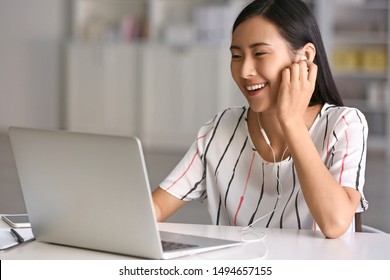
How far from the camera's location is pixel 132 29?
845 centimetres

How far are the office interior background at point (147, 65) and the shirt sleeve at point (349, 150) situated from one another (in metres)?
5.45

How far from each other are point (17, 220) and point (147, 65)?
6.43 metres

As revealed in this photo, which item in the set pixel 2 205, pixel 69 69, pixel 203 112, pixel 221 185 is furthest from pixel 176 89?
pixel 221 185

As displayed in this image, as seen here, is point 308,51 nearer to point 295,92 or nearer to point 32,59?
point 295,92

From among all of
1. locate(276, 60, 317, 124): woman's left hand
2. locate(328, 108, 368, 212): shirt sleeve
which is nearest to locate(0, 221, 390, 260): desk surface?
locate(328, 108, 368, 212): shirt sleeve

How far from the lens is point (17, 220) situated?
1946mm

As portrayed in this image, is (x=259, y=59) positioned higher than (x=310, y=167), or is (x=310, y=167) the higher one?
(x=259, y=59)

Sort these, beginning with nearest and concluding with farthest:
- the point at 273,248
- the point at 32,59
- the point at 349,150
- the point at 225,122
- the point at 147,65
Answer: the point at 273,248 → the point at 349,150 → the point at 225,122 → the point at 147,65 → the point at 32,59

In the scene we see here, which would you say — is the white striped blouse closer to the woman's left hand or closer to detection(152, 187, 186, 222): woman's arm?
detection(152, 187, 186, 222): woman's arm

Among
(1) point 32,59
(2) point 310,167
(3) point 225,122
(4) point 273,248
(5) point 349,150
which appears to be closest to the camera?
(4) point 273,248

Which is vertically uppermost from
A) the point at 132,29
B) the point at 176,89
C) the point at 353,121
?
the point at 353,121

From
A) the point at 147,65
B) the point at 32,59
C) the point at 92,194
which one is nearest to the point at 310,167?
the point at 92,194
